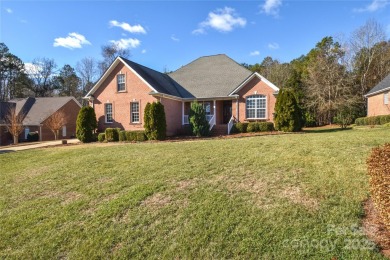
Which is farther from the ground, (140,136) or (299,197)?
(140,136)

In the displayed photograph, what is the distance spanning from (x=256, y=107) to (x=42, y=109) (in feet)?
91.1

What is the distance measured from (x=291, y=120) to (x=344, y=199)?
1305 cm

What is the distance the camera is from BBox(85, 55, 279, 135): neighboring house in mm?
20438

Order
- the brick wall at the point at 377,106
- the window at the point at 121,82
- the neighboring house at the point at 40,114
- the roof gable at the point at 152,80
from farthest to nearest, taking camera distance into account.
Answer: the neighboring house at the point at 40,114 < the brick wall at the point at 377,106 < the window at the point at 121,82 < the roof gable at the point at 152,80

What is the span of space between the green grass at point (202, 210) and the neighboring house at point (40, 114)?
1058 inches

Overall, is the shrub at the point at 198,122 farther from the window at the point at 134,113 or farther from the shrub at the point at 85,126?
the shrub at the point at 85,126

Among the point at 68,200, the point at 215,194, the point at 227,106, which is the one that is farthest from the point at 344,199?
the point at 227,106

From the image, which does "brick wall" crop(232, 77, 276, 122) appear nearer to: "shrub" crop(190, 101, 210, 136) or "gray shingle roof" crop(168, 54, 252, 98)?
"gray shingle roof" crop(168, 54, 252, 98)

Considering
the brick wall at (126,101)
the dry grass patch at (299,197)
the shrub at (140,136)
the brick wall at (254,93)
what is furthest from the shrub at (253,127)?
the dry grass patch at (299,197)

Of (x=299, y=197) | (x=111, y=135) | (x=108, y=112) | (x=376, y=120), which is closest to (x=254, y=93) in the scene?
(x=376, y=120)

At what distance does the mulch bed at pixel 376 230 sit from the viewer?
338 cm

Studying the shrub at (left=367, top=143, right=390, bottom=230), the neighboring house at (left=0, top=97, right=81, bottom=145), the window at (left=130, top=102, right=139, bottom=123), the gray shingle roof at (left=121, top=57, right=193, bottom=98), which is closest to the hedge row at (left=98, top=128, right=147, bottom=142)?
the window at (left=130, top=102, right=139, bottom=123)

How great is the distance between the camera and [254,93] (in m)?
20.6

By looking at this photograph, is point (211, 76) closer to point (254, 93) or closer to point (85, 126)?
point (254, 93)
